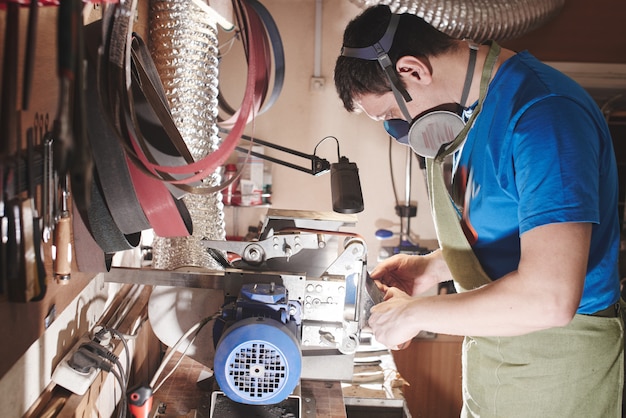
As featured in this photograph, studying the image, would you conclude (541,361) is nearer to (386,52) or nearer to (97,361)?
(386,52)

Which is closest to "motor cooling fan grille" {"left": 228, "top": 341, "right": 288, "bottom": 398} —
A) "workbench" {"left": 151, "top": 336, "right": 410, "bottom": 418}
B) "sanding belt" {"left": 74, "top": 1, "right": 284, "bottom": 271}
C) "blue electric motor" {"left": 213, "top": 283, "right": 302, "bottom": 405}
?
"blue electric motor" {"left": 213, "top": 283, "right": 302, "bottom": 405}

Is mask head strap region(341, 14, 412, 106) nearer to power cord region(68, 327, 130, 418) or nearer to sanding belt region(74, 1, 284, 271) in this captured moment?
sanding belt region(74, 1, 284, 271)

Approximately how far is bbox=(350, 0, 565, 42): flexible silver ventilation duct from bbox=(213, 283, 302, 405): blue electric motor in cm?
131

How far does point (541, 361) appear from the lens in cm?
117

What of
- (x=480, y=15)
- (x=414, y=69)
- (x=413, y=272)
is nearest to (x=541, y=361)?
(x=413, y=272)

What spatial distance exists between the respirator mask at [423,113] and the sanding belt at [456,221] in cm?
2

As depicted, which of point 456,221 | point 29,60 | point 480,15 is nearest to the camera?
point 29,60

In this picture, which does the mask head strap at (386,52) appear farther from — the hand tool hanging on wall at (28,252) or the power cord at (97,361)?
the power cord at (97,361)

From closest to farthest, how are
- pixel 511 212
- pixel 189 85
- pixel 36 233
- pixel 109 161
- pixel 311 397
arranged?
pixel 36 233
pixel 109 161
pixel 511 212
pixel 311 397
pixel 189 85

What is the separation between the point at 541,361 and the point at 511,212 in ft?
1.14

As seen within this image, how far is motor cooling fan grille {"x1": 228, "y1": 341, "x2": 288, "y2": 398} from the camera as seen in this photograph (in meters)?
1.10

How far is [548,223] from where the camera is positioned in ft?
2.92

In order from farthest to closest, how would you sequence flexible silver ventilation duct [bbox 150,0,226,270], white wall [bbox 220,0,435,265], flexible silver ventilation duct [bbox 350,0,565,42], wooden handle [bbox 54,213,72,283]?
1. white wall [bbox 220,0,435,265]
2. flexible silver ventilation duct [bbox 350,0,565,42]
3. flexible silver ventilation duct [bbox 150,0,226,270]
4. wooden handle [bbox 54,213,72,283]

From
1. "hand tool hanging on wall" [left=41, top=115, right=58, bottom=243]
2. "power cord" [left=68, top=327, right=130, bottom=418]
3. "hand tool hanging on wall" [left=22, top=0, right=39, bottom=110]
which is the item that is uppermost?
"hand tool hanging on wall" [left=22, top=0, right=39, bottom=110]
